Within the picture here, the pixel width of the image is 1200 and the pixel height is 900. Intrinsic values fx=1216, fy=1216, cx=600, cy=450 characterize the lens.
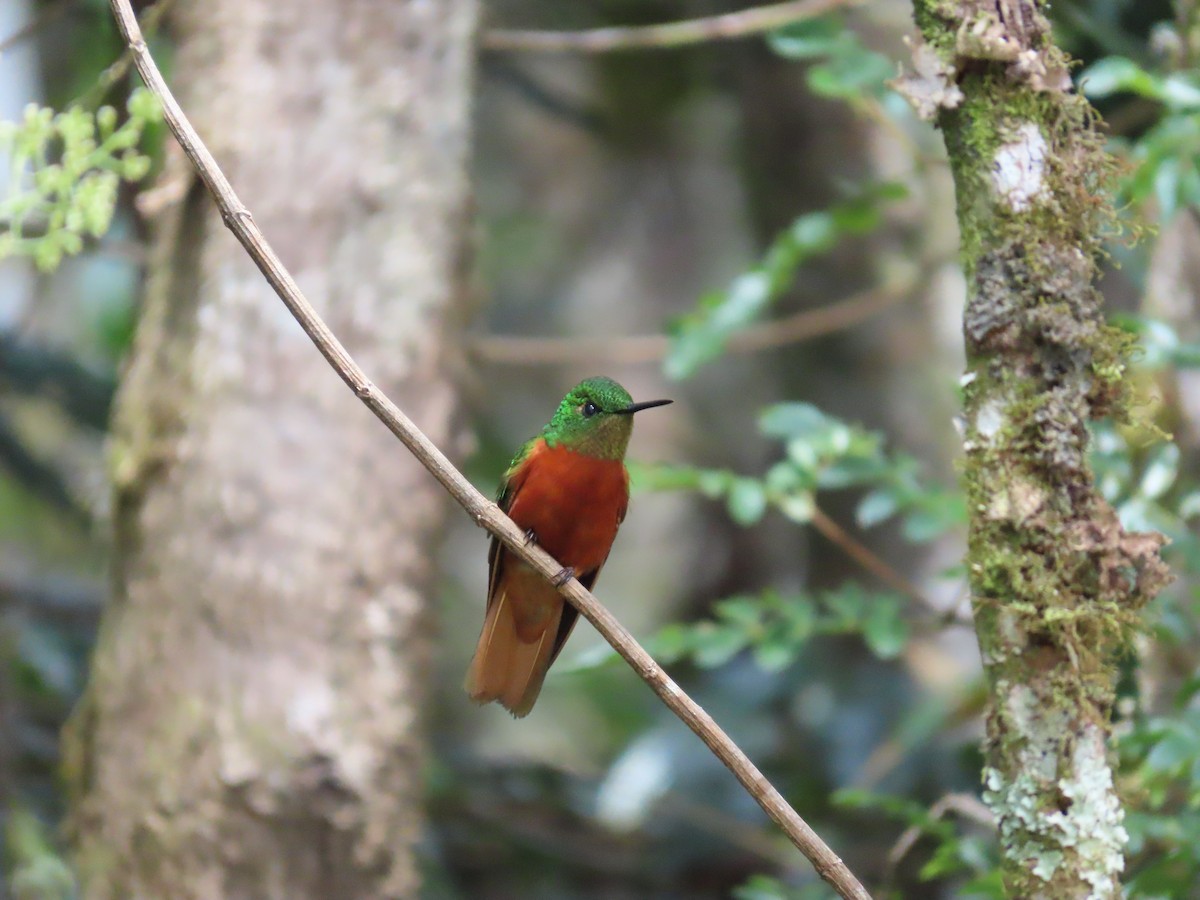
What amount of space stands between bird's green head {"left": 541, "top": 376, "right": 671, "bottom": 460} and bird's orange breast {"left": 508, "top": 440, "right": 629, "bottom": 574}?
23 mm

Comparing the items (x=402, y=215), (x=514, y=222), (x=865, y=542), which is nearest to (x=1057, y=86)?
(x=402, y=215)

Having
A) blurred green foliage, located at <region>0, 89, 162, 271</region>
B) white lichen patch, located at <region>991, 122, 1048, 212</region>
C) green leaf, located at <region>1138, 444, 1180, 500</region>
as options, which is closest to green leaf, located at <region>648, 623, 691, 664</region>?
green leaf, located at <region>1138, 444, 1180, 500</region>

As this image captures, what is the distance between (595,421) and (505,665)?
0.61 meters

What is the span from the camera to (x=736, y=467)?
6.23 meters

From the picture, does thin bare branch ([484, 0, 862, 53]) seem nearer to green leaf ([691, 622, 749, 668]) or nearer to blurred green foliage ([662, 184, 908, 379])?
blurred green foliage ([662, 184, 908, 379])

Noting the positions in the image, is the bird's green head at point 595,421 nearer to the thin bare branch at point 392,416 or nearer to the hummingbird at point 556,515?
the hummingbird at point 556,515

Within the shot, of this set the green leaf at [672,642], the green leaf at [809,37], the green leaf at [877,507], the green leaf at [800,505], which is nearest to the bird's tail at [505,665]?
the green leaf at [672,642]

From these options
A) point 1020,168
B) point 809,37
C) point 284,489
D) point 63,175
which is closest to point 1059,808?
point 1020,168

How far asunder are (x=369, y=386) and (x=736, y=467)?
4.56 metres

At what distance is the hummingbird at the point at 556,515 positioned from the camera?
285cm

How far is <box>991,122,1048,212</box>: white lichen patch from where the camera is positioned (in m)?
1.94

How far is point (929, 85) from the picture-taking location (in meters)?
1.97

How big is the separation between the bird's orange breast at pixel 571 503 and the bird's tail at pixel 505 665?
19 centimetres

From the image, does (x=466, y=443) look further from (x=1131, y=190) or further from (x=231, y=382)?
(x=1131, y=190)
